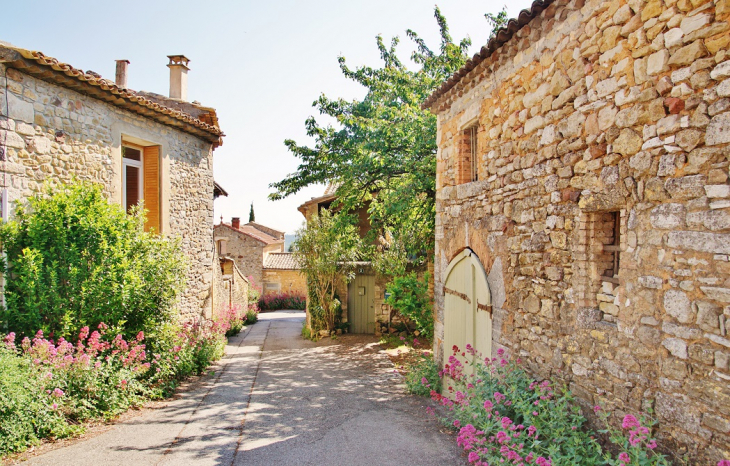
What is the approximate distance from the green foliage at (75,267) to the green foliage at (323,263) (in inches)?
264

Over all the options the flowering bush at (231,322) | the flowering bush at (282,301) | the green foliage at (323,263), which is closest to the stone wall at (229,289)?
the flowering bush at (231,322)

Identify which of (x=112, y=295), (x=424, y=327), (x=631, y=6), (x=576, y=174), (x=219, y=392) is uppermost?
(x=631, y=6)

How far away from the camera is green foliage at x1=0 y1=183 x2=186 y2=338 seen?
5.82 metres

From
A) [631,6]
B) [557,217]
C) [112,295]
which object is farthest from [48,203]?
[631,6]

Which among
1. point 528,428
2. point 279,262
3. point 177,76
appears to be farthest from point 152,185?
point 279,262

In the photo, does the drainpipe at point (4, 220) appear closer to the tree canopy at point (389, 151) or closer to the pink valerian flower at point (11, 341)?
the pink valerian flower at point (11, 341)

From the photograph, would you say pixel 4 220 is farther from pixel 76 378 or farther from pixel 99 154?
pixel 76 378

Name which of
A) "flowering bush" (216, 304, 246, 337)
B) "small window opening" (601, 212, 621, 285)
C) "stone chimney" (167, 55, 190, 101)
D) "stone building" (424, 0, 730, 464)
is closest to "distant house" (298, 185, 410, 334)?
"flowering bush" (216, 304, 246, 337)

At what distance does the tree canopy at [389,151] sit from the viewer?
9.53 meters

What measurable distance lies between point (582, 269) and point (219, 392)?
243 inches

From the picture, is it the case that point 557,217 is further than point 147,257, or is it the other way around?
point 147,257

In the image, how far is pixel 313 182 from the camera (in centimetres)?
1185

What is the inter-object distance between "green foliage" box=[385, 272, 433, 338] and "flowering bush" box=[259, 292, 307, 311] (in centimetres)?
1601

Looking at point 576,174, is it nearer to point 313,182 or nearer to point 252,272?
point 313,182
